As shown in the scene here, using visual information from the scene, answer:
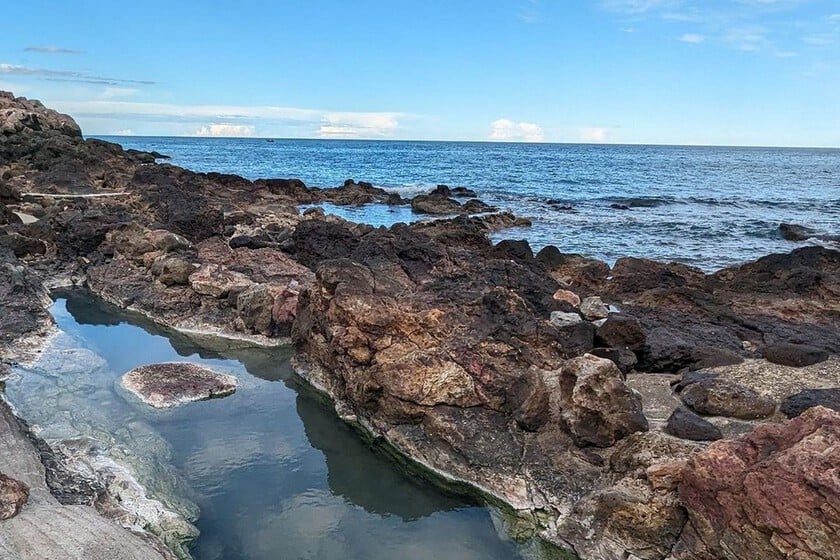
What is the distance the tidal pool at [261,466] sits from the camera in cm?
868

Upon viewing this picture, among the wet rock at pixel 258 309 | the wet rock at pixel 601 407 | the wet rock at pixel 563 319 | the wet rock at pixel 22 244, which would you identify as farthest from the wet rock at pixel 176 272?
the wet rock at pixel 601 407

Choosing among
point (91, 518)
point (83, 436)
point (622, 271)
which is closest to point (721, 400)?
point (91, 518)

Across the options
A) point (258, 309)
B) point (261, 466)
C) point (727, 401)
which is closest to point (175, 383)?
point (261, 466)

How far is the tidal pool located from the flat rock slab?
0.23 meters

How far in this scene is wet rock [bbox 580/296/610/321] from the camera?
15.1 meters

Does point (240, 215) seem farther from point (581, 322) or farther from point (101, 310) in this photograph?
point (581, 322)

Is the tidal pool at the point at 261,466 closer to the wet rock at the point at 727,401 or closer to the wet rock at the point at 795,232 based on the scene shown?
the wet rock at the point at 727,401

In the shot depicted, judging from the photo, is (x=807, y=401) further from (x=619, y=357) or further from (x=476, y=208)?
(x=476, y=208)

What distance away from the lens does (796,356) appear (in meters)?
11.3

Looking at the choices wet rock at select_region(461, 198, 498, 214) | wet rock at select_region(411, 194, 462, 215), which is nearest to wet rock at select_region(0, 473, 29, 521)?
wet rock at select_region(461, 198, 498, 214)

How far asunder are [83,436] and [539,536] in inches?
283

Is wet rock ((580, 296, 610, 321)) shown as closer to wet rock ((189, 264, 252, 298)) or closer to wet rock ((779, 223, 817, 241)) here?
wet rock ((189, 264, 252, 298))

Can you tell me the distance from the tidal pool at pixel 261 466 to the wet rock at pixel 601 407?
1.74 metres

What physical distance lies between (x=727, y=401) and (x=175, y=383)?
9.62 metres
